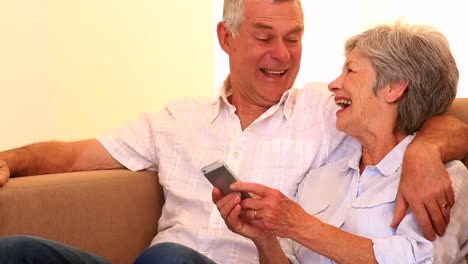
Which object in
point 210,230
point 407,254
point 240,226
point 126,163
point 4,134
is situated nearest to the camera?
point 407,254

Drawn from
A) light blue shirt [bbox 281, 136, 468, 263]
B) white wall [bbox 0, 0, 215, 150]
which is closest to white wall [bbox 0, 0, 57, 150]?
white wall [bbox 0, 0, 215, 150]

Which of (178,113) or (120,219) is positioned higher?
(178,113)

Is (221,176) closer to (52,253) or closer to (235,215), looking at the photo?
(235,215)

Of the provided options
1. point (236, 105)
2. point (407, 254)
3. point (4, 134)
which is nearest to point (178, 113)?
point (236, 105)

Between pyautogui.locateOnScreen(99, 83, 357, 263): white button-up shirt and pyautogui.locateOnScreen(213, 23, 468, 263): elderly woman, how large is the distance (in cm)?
13

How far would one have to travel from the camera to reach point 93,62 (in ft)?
12.5

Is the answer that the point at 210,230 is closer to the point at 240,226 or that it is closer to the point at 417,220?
the point at 240,226

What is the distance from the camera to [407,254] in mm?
1494

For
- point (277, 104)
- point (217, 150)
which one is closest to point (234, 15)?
point (277, 104)

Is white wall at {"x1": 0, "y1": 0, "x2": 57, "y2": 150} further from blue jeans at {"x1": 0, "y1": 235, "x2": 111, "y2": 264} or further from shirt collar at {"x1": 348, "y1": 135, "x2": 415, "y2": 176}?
shirt collar at {"x1": 348, "y1": 135, "x2": 415, "y2": 176}

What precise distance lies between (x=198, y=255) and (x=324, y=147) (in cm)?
59

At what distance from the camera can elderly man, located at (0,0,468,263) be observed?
1.96 m

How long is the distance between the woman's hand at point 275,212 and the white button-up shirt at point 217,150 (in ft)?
1.18

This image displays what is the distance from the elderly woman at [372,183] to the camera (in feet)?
5.01
